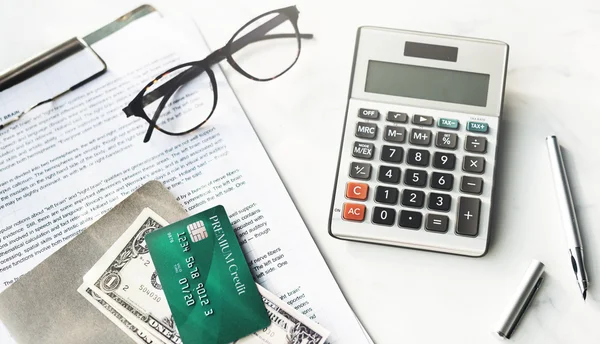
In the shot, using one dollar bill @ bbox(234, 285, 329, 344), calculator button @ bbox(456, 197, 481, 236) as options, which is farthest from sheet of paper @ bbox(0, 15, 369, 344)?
calculator button @ bbox(456, 197, 481, 236)

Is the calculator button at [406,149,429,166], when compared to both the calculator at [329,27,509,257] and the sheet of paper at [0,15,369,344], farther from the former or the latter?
the sheet of paper at [0,15,369,344]

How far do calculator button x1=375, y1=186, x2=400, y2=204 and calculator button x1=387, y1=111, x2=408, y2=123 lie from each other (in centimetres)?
6

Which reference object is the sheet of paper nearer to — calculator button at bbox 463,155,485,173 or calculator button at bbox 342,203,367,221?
calculator button at bbox 342,203,367,221

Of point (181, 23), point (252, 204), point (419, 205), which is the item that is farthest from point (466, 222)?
point (181, 23)

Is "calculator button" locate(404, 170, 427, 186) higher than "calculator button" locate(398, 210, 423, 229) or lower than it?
higher

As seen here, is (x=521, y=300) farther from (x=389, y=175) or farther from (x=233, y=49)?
(x=233, y=49)

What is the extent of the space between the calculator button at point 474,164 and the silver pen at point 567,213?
62 mm

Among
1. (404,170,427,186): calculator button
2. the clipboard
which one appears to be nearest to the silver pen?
(404,170,427,186): calculator button

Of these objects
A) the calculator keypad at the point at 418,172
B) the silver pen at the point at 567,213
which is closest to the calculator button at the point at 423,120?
the calculator keypad at the point at 418,172

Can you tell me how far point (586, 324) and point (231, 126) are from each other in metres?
0.33

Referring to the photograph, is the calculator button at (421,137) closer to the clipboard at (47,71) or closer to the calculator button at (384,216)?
the calculator button at (384,216)

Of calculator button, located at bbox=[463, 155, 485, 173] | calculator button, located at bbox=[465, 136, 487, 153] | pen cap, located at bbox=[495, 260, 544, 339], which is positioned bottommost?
pen cap, located at bbox=[495, 260, 544, 339]

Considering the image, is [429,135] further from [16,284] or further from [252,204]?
[16,284]

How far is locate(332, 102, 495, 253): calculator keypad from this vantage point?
458mm
